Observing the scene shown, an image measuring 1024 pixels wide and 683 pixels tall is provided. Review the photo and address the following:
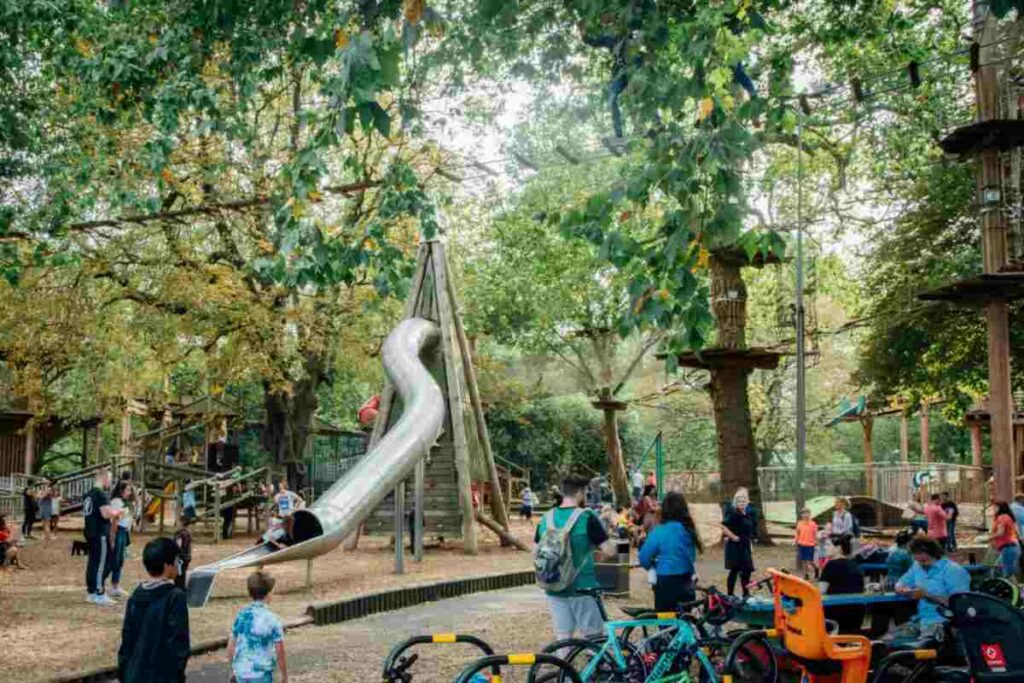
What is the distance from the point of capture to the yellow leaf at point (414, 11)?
6.67 m

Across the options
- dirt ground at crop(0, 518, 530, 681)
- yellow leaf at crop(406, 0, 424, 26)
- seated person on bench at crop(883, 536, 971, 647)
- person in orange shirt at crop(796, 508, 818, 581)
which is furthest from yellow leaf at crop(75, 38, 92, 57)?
person in orange shirt at crop(796, 508, 818, 581)

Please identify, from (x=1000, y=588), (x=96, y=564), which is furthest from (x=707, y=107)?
(x=96, y=564)

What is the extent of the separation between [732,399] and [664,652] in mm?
16306

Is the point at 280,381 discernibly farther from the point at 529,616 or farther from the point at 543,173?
the point at 529,616

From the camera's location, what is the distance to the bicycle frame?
23.9 feet

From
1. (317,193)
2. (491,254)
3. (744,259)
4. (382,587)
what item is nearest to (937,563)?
(317,193)

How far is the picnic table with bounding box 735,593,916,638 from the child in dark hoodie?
4.75 meters

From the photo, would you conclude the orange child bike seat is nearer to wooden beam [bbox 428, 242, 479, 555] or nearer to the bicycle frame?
the bicycle frame

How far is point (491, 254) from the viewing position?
3366 centimetres

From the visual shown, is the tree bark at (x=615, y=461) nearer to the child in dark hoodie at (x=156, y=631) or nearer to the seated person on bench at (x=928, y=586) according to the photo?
the seated person on bench at (x=928, y=586)

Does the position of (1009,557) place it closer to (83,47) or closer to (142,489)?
(83,47)

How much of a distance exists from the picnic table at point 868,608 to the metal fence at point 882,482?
20310mm

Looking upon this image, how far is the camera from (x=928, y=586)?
814 centimetres

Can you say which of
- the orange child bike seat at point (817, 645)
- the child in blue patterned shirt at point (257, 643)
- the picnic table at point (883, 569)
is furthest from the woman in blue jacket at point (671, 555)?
the picnic table at point (883, 569)
